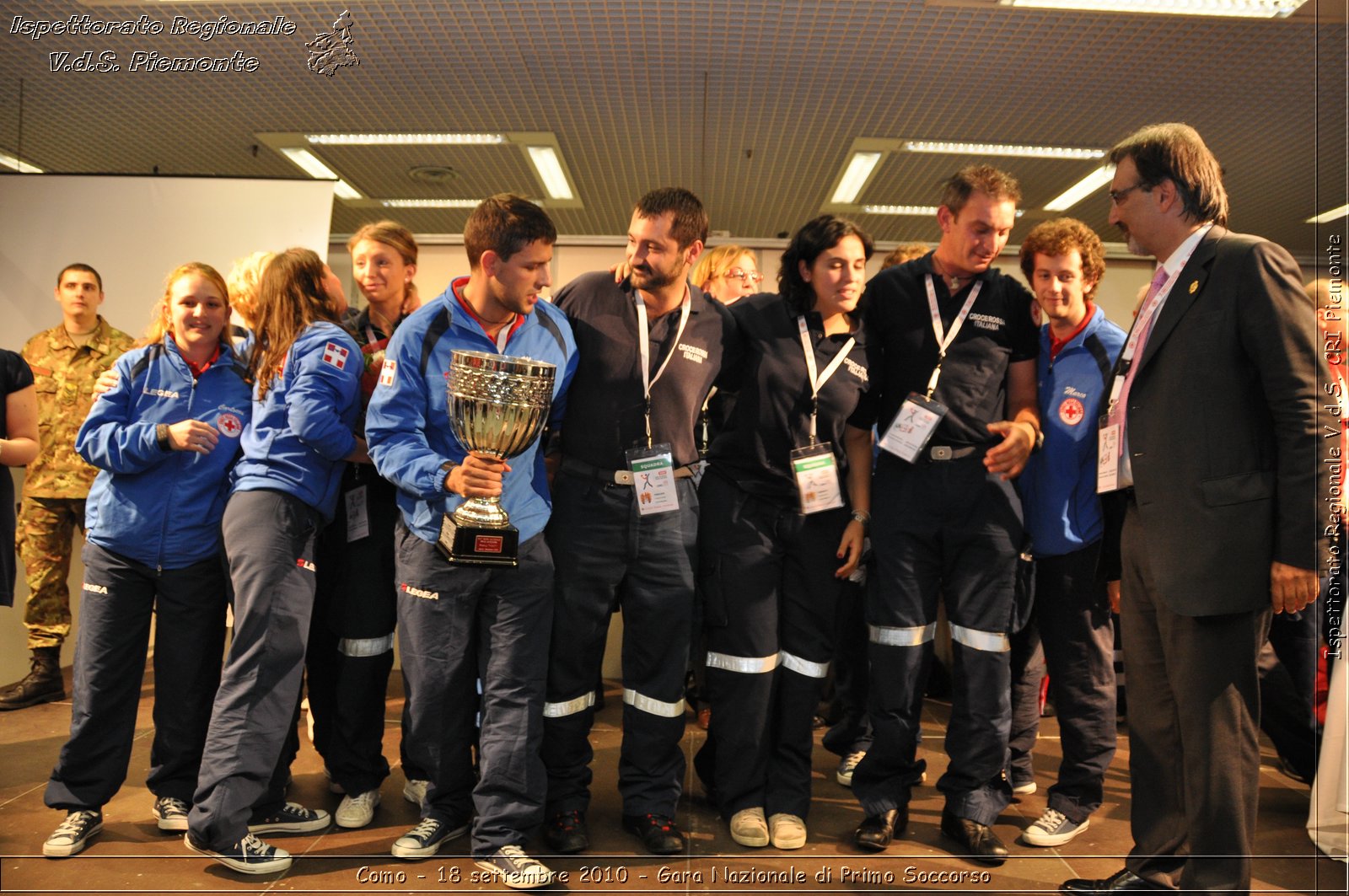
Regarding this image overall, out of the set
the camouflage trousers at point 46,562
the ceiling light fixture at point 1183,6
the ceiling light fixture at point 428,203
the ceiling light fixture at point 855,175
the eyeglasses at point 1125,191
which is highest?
the ceiling light fixture at point 1183,6

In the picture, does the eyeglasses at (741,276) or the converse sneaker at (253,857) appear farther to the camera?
the eyeglasses at (741,276)

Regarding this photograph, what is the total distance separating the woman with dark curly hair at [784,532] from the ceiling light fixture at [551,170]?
556 centimetres

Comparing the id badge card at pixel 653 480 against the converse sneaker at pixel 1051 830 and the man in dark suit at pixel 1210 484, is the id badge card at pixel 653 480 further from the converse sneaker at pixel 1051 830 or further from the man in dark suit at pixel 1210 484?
the converse sneaker at pixel 1051 830

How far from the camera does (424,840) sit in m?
2.46

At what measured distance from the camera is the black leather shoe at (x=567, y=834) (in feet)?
8.27

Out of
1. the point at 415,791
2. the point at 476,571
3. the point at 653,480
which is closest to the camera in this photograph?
the point at 476,571

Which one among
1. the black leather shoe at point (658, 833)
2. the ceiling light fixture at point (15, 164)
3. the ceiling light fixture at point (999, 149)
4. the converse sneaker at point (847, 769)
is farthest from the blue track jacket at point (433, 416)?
the ceiling light fixture at point (15, 164)

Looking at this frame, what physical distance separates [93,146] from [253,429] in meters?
6.71

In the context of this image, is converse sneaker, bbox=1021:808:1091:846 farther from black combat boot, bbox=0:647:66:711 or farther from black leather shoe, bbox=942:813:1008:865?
black combat boot, bbox=0:647:66:711

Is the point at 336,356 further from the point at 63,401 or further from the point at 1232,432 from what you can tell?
the point at 63,401

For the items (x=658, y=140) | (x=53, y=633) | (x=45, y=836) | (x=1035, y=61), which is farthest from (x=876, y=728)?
(x=658, y=140)

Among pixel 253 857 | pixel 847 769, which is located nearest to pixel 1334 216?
pixel 847 769

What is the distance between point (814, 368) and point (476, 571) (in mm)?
1149

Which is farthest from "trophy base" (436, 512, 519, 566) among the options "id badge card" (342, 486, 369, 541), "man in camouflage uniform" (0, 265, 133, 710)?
"man in camouflage uniform" (0, 265, 133, 710)
